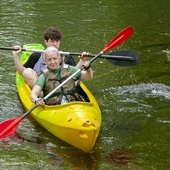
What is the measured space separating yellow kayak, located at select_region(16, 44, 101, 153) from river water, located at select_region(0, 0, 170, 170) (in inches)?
5.5

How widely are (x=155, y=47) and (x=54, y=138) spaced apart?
3.86 m

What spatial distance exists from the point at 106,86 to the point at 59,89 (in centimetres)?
159

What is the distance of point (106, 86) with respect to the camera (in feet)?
21.0

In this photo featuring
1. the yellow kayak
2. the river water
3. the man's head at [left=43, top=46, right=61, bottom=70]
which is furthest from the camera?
the man's head at [left=43, top=46, right=61, bottom=70]

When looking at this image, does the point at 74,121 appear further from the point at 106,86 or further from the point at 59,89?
the point at 106,86

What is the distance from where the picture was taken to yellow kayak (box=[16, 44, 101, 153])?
4297 mm

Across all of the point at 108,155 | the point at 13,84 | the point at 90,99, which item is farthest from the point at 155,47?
the point at 108,155

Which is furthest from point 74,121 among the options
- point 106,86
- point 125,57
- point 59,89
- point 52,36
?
point 106,86

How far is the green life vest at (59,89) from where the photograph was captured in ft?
16.1

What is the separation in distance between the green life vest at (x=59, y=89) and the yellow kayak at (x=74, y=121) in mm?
146

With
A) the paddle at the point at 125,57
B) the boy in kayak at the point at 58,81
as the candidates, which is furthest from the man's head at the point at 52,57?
the paddle at the point at 125,57

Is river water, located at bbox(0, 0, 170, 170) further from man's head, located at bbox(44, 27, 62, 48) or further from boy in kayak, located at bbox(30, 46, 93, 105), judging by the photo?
man's head, located at bbox(44, 27, 62, 48)

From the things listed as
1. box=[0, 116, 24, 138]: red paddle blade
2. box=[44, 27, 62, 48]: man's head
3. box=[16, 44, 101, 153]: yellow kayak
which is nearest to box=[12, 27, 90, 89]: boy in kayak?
box=[44, 27, 62, 48]: man's head

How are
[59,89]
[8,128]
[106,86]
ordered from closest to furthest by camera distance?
[8,128]
[59,89]
[106,86]
